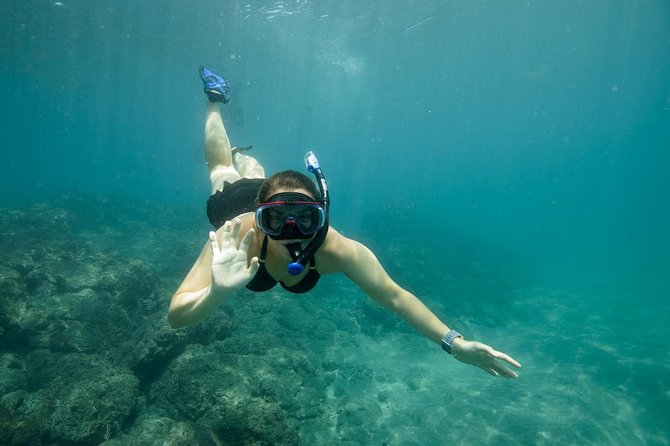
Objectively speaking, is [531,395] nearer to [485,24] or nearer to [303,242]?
[303,242]

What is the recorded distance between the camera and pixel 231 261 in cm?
253

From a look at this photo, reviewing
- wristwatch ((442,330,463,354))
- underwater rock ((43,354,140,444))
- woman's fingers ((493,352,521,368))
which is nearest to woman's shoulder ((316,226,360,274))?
wristwatch ((442,330,463,354))

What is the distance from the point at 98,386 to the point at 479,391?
9512 mm

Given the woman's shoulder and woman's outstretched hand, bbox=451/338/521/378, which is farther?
the woman's shoulder

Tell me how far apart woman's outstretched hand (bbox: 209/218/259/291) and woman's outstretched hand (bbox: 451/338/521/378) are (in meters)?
2.20

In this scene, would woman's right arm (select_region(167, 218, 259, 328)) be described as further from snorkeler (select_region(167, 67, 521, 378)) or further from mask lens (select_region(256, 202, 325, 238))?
mask lens (select_region(256, 202, 325, 238))

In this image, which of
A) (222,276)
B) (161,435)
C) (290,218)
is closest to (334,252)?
(290,218)

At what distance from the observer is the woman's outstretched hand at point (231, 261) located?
8.06 ft

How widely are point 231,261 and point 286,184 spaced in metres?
0.89

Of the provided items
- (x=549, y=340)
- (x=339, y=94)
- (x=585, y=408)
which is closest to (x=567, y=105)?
(x=339, y=94)

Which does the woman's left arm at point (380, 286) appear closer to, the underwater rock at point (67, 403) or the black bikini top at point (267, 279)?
the black bikini top at point (267, 279)

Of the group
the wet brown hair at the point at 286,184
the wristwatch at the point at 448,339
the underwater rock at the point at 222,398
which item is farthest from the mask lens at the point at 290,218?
the underwater rock at the point at 222,398

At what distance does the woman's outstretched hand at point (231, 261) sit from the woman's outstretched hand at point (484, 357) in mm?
2202

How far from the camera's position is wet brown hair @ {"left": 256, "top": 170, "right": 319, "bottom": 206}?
3076 mm
